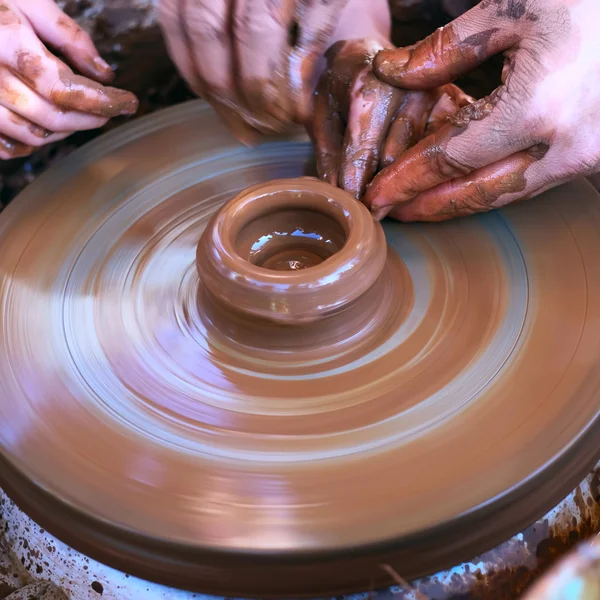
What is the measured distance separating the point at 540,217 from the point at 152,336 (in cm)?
77

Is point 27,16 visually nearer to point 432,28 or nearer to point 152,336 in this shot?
point 152,336

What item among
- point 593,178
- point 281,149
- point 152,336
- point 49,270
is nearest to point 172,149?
point 281,149

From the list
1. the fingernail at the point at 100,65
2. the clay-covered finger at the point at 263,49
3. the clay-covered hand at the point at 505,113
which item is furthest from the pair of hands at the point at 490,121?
the fingernail at the point at 100,65

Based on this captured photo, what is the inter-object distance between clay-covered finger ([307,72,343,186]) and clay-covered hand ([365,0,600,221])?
A: 0.13m

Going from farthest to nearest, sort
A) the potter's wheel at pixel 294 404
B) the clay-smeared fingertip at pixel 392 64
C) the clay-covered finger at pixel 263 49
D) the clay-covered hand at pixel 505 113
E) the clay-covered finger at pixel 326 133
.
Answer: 1. the clay-covered finger at pixel 326 133
2. the clay-smeared fingertip at pixel 392 64
3. the clay-covered hand at pixel 505 113
4. the clay-covered finger at pixel 263 49
5. the potter's wheel at pixel 294 404

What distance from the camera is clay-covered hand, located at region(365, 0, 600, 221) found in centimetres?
114

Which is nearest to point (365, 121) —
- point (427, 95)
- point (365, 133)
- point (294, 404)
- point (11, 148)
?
point (365, 133)

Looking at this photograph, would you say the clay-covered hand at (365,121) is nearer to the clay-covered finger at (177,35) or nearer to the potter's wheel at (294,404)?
the potter's wheel at (294,404)

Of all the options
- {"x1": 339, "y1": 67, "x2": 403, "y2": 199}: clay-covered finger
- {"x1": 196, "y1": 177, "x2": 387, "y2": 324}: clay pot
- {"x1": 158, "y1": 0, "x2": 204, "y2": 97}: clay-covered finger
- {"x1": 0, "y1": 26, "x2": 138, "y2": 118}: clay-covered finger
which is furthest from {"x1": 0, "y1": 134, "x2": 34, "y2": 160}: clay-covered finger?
{"x1": 339, "y1": 67, "x2": 403, "y2": 199}: clay-covered finger

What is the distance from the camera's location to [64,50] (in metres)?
1.60

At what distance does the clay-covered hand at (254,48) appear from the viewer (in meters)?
1.04

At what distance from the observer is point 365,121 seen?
4.23 feet

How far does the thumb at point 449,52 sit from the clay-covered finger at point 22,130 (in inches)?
30.4

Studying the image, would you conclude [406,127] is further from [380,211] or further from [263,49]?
[263,49]
